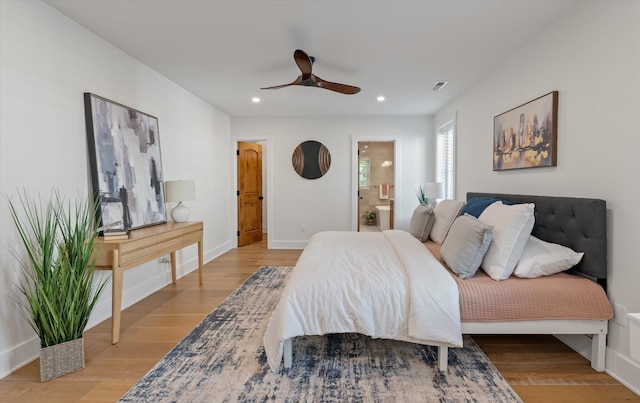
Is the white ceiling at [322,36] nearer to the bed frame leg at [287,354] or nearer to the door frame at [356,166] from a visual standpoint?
the door frame at [356,166]

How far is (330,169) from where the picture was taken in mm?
5777

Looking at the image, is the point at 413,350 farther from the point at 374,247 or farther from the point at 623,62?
the point at 623,62

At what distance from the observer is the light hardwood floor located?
5.86ft

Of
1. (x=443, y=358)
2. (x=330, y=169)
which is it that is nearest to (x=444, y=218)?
(x=443, y=358)

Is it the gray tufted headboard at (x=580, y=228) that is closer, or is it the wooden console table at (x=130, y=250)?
the gray tufted headboard at (x=580, y=228)

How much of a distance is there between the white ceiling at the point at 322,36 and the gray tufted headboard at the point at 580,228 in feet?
4.34

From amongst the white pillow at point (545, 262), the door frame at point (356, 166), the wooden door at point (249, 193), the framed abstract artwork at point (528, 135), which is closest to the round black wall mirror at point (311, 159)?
the door frame at point (356, 166)

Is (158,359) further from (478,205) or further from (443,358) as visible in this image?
(478,205)

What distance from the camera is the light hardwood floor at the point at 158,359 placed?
1787 millimetres

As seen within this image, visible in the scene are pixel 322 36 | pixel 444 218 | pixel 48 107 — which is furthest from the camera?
pixel 444 218

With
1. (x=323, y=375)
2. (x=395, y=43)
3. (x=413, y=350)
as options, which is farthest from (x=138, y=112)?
(x=413, y=350)

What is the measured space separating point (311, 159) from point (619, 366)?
469 centimetres

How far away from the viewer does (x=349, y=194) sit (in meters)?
5.77

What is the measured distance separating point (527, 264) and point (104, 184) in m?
3.38
